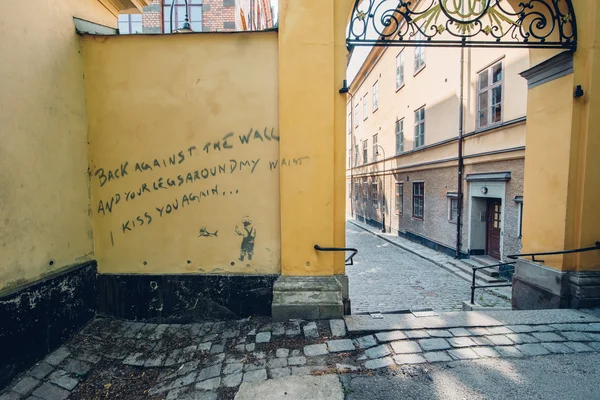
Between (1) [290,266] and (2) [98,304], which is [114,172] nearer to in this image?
(2) [98,304]

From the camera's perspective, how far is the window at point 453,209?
470 inches

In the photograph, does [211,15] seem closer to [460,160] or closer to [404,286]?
[460,160]

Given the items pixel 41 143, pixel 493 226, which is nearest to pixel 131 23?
pixel 41 143

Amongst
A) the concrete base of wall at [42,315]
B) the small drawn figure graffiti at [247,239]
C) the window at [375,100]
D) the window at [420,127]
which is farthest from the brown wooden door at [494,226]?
the window at [375,100]

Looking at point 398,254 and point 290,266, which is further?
point 398,254

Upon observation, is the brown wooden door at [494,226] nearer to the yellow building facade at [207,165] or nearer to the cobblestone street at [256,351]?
the yellow building facade at [207,165]

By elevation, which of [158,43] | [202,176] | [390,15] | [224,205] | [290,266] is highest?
[390,15]

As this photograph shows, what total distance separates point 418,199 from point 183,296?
13504 millimetres

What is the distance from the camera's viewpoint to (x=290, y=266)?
12.4 ft

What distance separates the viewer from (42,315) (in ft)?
10.3

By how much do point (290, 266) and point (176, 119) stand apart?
2301mm

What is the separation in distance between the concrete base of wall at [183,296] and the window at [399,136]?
14.8 meters

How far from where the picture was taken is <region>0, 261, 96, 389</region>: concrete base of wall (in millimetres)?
2770

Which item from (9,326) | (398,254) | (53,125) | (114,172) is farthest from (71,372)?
(398,254)
